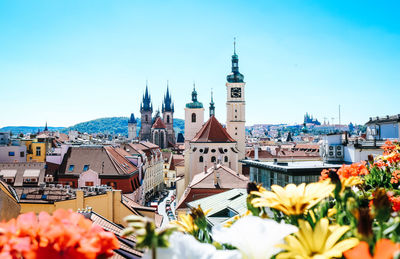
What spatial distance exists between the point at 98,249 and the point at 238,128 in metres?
54.9

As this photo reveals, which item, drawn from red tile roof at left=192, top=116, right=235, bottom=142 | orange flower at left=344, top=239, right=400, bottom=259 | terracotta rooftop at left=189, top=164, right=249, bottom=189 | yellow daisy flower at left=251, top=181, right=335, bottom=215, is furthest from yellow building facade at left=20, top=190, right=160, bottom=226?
red tile roof at left=192, top=116, right=235, bottom=142

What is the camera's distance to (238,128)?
55844 mm

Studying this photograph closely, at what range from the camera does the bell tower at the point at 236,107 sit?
55.7m

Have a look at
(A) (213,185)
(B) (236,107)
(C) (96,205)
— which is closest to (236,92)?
(B) (236,107)

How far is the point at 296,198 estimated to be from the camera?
1.87m

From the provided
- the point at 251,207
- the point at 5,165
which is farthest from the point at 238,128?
the point at 251,207

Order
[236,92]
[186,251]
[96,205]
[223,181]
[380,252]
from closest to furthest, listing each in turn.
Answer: [380,252] → [186,251] → [96,205] → [223,181] → [236,92]

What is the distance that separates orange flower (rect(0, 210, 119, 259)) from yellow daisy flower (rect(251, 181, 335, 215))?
0.90 metres

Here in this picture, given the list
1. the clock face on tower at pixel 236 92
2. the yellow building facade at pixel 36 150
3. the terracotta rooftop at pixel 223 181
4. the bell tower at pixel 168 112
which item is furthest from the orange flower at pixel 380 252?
the bell tower at pixel 168 112

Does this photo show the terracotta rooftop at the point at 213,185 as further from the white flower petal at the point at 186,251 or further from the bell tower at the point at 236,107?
the bell tower at the point at 236,107

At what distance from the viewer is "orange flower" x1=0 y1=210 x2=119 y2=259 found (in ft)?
4.58

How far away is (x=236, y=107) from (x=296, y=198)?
5451cm

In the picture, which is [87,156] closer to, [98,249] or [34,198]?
[34,198]

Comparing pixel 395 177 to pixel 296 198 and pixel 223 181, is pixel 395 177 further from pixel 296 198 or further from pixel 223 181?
pixel 223 181
